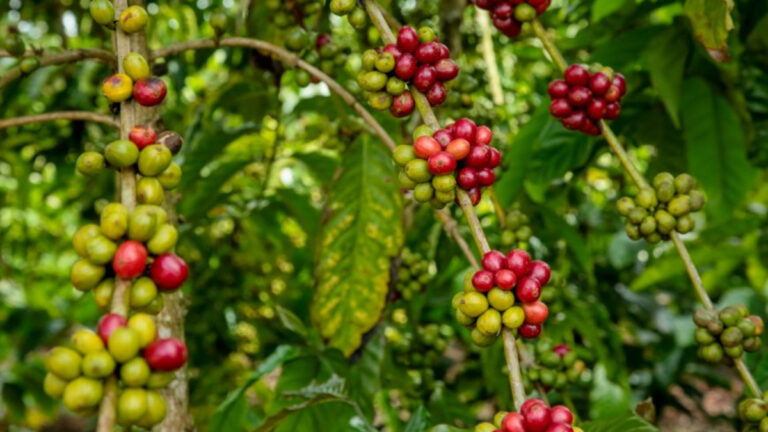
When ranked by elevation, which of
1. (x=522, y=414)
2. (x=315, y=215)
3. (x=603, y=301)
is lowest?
(x=603, y=301)

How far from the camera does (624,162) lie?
4.00 feet

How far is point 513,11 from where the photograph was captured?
1318 millimetres

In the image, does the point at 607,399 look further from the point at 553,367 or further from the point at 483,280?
the point at 483,280

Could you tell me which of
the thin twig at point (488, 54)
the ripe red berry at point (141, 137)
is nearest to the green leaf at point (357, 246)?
the ripe red berry at point (141, 137)

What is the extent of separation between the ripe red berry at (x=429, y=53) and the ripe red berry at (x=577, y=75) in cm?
35

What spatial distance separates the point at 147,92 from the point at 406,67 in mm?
373

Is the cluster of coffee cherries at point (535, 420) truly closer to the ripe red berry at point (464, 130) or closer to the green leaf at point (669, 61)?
the ripe red berry at point (464, 130)

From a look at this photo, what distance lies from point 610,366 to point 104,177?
7.02ft

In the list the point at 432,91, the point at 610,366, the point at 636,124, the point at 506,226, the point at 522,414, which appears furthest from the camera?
the point at 610,366

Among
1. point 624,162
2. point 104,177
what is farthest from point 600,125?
point 104,177

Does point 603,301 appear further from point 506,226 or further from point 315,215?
point 506,226

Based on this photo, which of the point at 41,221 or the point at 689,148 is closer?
the point at 689,148

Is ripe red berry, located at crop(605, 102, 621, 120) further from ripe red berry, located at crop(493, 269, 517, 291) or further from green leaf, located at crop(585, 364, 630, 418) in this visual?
green leaf, located at crop(585, 364, 630, 418)

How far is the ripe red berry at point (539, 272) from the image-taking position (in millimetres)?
954
